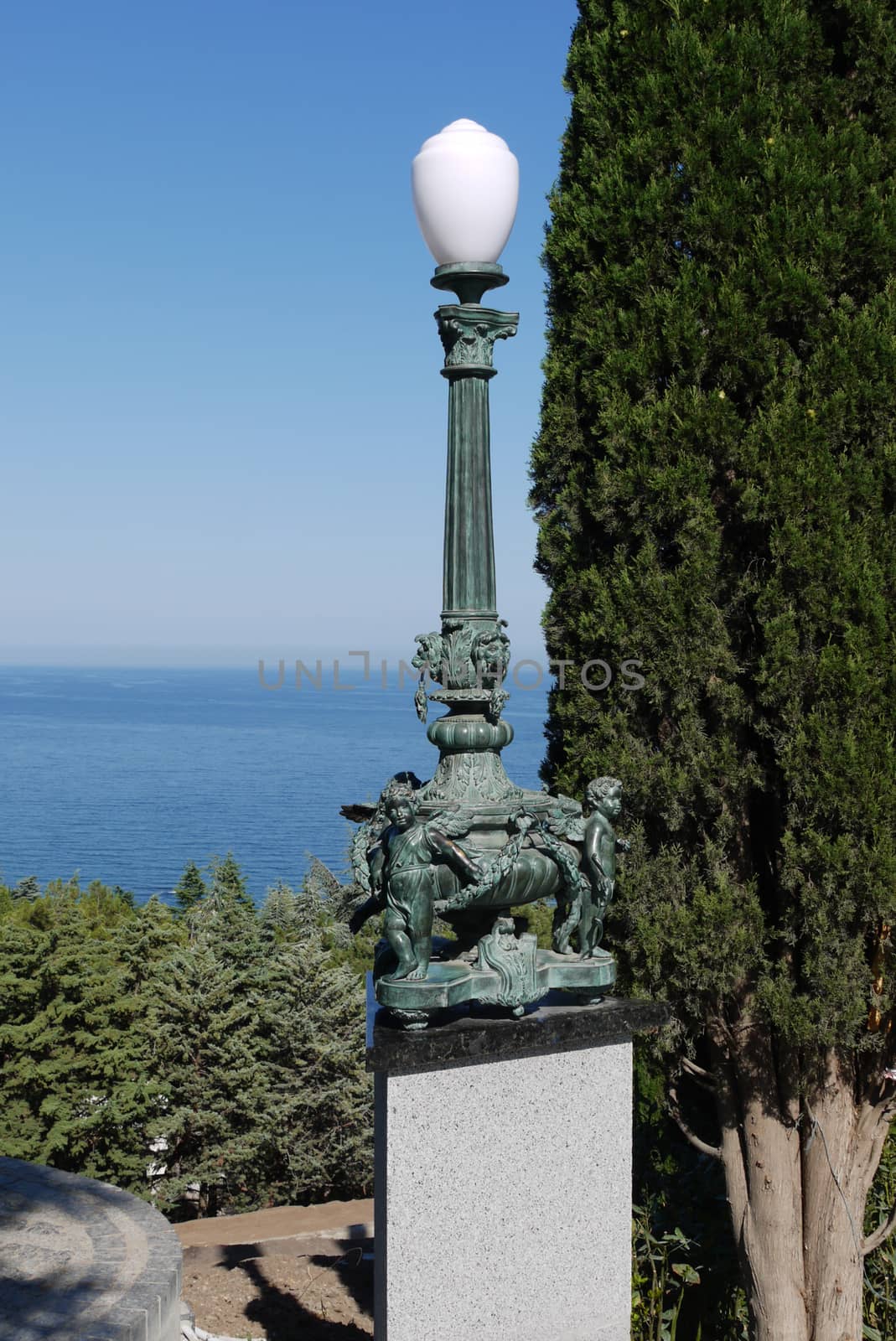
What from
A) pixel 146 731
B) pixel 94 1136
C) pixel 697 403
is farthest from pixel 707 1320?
pixel 146 731

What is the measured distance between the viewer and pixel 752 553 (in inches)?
219

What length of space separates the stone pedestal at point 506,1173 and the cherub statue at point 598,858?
27 centimetres

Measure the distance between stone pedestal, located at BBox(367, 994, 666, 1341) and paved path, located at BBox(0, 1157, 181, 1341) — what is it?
53.5 inches

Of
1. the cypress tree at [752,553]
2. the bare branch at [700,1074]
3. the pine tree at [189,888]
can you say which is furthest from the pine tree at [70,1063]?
the pine tree at [189,888]

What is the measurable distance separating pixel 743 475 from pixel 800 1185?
345 centimetres

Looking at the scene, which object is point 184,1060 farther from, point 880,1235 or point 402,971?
point 402,971

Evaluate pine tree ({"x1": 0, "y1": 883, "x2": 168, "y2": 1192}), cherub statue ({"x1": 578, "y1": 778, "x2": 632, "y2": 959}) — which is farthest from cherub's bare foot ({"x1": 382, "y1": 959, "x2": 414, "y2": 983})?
pine tree ({"x1": 0, "y1": 883, "x2": 168, "y2": 1192})

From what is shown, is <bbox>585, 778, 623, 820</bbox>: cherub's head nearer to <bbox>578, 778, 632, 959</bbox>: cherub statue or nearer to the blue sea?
<bbox>578, 778, 632, 959</bbox>: cherub statue

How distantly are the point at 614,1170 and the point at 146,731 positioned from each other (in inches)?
4456

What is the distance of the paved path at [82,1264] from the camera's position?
4.72 meters

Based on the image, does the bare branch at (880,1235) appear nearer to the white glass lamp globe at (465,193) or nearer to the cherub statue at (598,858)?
the cherub statue at (598,858)

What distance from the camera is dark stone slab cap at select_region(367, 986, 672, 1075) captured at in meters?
3.95

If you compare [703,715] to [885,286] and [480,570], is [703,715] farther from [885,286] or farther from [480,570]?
[885,286]

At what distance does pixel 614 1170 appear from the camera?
4.35m
